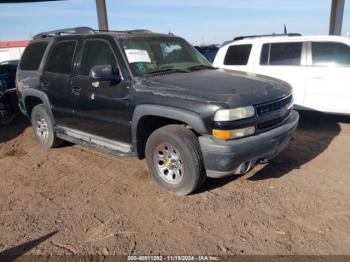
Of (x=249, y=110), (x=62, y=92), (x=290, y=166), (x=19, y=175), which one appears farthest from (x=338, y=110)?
(x=19, y=175)

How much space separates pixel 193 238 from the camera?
3.49 metres

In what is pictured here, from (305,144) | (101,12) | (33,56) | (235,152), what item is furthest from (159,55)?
(101,12)

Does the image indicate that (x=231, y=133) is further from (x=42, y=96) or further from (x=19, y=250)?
(x=42, y=96)

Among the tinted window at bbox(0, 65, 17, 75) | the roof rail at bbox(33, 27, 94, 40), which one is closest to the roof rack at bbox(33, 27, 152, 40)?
the roof rail at bbox(33, 27, 94, 40)

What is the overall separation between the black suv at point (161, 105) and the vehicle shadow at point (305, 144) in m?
0.64

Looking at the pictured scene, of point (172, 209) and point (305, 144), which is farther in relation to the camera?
point (305, 144)

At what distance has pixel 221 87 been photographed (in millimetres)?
4156

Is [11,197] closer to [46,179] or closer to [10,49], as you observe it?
[46,179]

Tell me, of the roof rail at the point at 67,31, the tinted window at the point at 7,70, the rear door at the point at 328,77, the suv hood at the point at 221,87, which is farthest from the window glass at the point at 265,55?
the tinted window at the point at 7,70

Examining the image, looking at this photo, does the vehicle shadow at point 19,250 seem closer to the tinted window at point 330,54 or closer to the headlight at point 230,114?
the headlight at point 230,114

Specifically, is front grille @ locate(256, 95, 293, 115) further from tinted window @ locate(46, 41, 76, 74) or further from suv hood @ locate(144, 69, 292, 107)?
tinted window @ locate(46, 41, 76, 74)

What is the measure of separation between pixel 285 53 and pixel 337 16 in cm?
1514

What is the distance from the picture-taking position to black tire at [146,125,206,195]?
402cm

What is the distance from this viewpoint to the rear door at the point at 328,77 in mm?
6996
